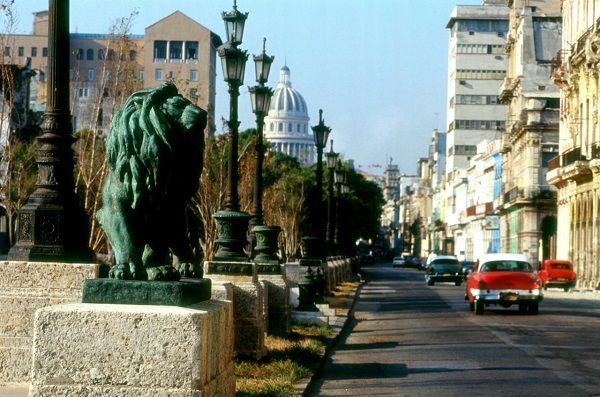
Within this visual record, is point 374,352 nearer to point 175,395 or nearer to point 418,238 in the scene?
point 175,395

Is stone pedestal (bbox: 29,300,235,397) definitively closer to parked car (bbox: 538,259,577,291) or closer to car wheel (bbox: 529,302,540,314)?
car wheel (bbox: 529,302,540,314)

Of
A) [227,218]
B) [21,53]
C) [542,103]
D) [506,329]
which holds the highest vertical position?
[21,53]

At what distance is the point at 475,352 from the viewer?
66.8 feet

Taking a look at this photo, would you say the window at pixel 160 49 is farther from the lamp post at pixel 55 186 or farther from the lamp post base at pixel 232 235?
the lamp post at pixel 55 186

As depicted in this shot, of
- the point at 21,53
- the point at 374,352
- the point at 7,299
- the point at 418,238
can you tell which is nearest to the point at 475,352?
the point at 374,352

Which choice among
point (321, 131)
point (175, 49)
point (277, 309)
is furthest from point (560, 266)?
point (175, 49)

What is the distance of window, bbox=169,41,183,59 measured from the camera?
123787 mm

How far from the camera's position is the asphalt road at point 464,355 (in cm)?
1521

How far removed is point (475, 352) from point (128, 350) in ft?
43.5

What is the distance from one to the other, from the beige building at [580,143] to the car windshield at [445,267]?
611cm

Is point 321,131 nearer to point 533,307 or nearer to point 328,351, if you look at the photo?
point 533,307

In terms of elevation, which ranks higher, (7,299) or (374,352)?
(7,299)

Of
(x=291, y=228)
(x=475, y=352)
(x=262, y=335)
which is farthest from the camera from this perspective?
(x=291, y=228)

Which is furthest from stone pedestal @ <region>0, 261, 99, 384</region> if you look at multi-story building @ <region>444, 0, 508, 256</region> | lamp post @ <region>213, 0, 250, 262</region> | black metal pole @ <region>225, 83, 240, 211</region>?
multi-story building @ <region>444, 0, 508, 256</region>
